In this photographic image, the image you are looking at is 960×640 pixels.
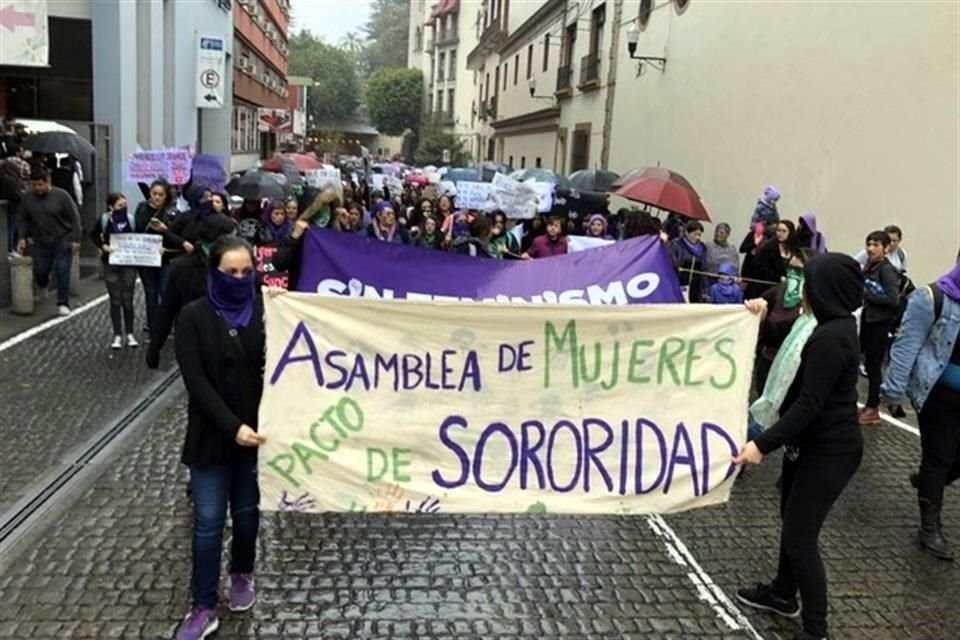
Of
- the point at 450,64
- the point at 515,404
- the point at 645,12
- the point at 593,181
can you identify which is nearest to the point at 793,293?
the point at 515,404

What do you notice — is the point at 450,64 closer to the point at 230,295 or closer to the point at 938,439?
the point at 938,439

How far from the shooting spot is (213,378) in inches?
143

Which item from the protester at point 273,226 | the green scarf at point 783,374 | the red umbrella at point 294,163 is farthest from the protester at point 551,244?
the red umbrella at point 294,163

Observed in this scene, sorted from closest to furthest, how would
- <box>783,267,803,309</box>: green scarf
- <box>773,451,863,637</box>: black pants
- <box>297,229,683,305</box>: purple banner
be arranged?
<box>773,451,863,637</box>: black pants, <box>297,229,683,305</box>: purple banner, <box>783,267,803,309</box>: green scarf

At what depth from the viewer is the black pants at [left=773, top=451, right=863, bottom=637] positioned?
12.6 ft

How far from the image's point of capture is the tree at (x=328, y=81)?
335 ft

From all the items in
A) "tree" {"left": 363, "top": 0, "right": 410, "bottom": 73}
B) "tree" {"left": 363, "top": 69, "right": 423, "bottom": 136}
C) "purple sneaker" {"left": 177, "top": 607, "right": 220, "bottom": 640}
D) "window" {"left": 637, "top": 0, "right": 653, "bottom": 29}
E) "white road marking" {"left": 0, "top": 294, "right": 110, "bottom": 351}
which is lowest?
"purple sneaker" {"left": 177, "top": 607, "right": 220, "bottom": 640}

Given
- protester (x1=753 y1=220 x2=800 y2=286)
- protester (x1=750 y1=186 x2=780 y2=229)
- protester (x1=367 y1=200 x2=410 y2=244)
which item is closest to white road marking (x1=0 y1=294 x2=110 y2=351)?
protester (x1=367 y1=200 x2=410 y2=244)

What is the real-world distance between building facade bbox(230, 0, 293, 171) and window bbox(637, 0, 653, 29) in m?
18.4

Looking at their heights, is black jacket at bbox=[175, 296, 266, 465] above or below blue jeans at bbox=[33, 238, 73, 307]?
above

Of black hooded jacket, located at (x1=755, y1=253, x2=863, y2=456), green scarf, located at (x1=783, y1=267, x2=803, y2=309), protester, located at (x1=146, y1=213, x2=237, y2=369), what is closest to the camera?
black hooded jacket, located at (x1=755, y1=253, x2=863, y2=456)

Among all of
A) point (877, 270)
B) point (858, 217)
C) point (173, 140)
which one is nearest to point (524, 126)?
point (173, 140)

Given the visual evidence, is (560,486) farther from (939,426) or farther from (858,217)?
(858,217)

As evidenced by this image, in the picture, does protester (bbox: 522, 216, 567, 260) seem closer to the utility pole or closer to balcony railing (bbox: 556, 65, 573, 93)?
the utility pole
